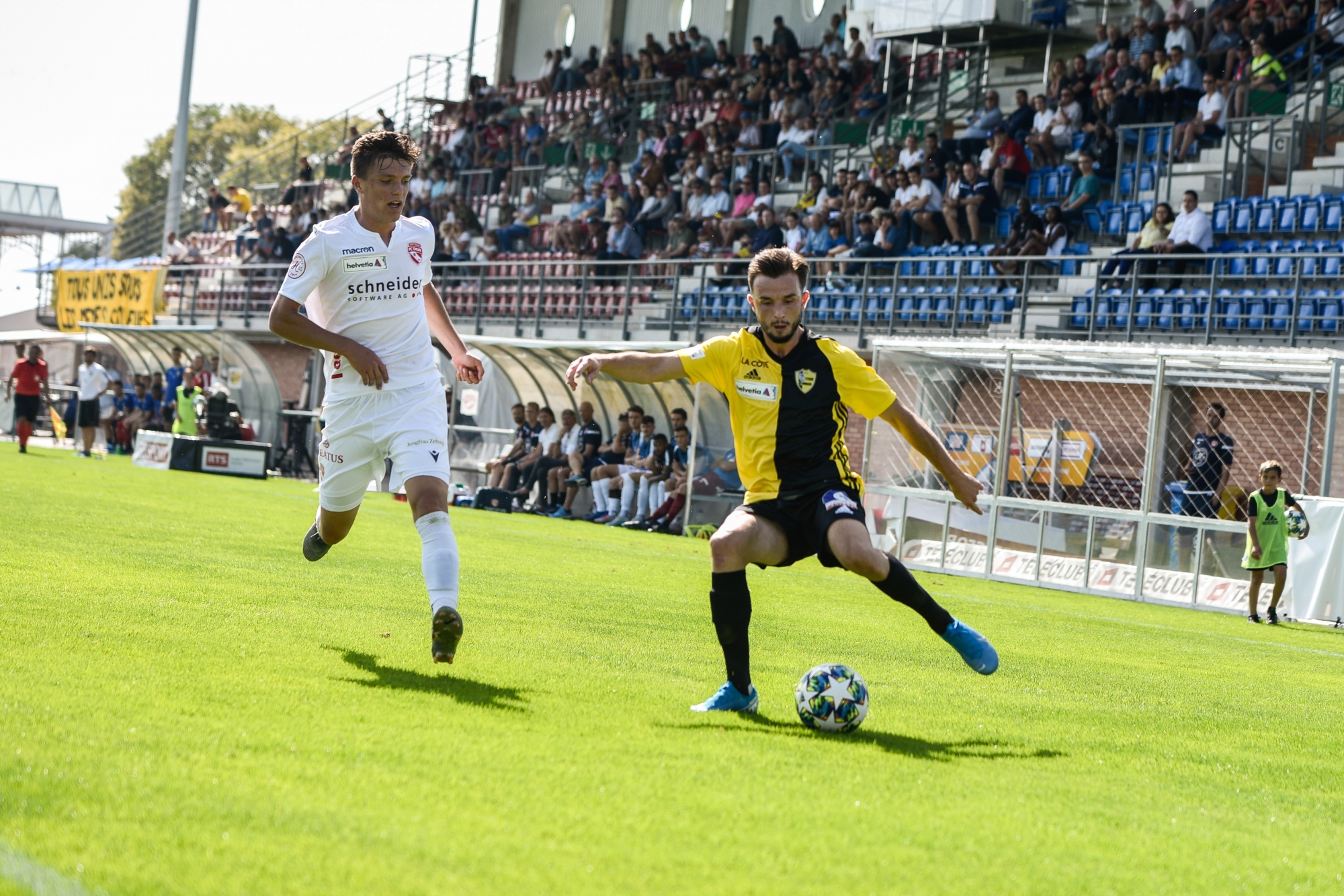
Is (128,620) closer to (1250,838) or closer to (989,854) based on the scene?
(989,854)

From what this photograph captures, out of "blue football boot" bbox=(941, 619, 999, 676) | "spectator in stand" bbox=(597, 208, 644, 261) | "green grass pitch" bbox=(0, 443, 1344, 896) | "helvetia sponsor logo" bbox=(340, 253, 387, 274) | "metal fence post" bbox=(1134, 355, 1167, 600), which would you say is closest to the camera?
"green grass pitch" bbox=(0, 443, 1344, 896)

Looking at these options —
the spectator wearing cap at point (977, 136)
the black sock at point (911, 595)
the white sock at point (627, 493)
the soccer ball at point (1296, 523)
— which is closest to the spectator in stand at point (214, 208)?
the white sock at point (627, 493)

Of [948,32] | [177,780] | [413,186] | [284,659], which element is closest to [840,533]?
[284,659]

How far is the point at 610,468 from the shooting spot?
75.0ft

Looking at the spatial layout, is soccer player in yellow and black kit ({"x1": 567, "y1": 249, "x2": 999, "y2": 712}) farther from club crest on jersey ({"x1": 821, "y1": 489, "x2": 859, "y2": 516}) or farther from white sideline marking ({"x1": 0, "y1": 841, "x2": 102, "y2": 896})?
white sideline marking ({"x1": 0, "y1": 841, "x2": 102, "y2": 896})

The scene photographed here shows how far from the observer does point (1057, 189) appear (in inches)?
881

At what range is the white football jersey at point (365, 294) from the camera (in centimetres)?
671

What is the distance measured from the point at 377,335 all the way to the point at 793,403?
6.73 ft

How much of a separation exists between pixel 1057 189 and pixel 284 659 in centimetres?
1859

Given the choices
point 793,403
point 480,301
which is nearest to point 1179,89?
point 480,301

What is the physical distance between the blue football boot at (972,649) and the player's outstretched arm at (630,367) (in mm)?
1627

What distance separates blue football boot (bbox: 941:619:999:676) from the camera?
6160 mm

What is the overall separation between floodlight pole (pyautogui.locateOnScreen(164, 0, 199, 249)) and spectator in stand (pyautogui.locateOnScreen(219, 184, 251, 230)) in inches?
50.8

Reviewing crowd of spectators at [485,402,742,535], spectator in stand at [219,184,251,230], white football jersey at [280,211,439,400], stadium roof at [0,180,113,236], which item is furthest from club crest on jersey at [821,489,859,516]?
stadium roof at [0,180,113,236]
